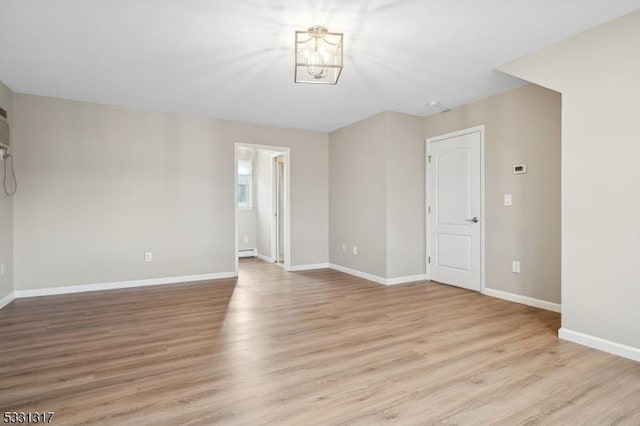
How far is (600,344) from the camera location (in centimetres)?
242

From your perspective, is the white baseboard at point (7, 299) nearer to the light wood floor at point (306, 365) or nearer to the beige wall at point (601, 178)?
the light wood floor at point (306, 365)

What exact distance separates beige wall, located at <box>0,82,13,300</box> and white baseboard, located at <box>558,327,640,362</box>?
556 centimetres

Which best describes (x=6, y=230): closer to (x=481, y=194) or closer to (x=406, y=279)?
(x=406, y=279)

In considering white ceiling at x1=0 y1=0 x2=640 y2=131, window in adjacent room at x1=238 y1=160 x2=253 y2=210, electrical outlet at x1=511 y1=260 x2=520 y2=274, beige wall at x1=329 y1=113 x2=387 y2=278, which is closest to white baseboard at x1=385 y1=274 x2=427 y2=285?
beige wall at x1=329 y1=113 x2=387 y2=278

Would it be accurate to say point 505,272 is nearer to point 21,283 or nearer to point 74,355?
point 74,355

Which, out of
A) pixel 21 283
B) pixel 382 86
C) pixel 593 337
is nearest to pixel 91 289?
pixel 21 283

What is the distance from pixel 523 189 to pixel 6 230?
5841 mm

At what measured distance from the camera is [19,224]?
3904 mm

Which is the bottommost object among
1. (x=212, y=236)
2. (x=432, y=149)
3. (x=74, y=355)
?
(x=74, y=355)

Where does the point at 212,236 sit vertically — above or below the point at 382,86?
below

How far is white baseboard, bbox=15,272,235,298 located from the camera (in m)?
3.99

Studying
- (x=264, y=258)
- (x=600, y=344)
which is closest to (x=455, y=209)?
(x=600, y=344)

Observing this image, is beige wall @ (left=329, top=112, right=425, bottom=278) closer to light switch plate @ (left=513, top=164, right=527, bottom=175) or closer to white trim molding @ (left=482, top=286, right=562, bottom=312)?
white trim molding @ (left=482, top=286, right=562, bottom=312)

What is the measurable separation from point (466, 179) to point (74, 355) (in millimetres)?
4417
